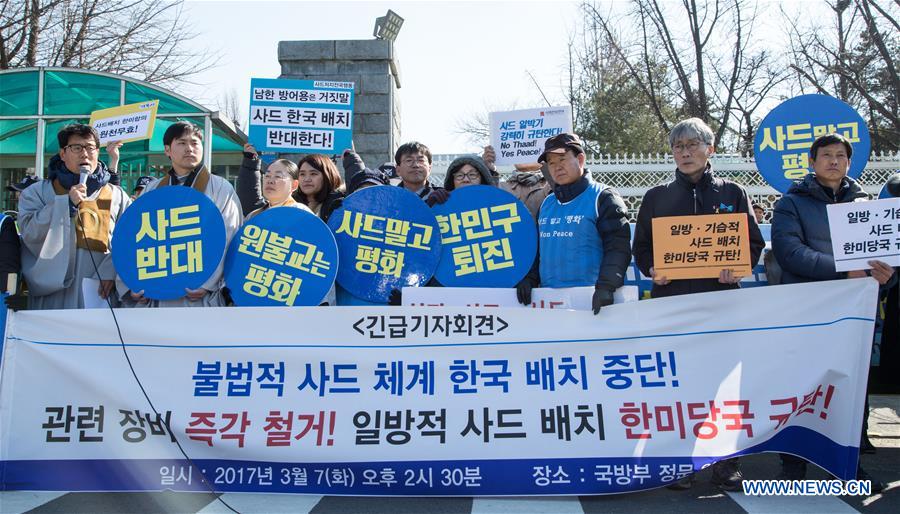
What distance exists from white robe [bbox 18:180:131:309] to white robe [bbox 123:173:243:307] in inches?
10.0

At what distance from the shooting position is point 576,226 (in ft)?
12.7

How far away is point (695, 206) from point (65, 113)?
1176 cm

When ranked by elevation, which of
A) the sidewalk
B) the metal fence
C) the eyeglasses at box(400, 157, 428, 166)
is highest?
the metal fence

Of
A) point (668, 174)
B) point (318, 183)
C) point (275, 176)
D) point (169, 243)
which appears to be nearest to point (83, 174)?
point (169, 243)

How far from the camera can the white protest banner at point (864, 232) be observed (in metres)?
3.32

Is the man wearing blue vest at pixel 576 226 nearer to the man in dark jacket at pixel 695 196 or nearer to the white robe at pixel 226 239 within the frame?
the man in dark jacket at pixel 695 196

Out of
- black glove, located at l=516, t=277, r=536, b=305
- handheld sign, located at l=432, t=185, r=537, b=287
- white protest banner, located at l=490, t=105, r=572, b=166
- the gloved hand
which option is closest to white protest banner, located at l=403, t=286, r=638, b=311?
black glove, located at l=516, t=277, r=536, b=305

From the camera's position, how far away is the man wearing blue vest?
3795mm

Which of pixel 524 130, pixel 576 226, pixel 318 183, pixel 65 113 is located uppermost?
pixel 65 113

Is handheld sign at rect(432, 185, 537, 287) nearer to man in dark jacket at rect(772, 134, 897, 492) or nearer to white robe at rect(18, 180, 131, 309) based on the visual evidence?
man in dark jacket at rect(772, 134, 897, 492)

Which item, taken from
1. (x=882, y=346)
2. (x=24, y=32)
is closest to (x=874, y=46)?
(x=882, y=346)

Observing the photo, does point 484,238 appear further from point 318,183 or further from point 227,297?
point 227,297

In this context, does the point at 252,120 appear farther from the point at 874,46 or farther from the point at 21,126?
the point at 874,46

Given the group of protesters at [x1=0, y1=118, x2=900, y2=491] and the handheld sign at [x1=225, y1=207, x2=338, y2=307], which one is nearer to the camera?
the group of protesters at [x1=0, y1=118, x2=900, y2=491]
